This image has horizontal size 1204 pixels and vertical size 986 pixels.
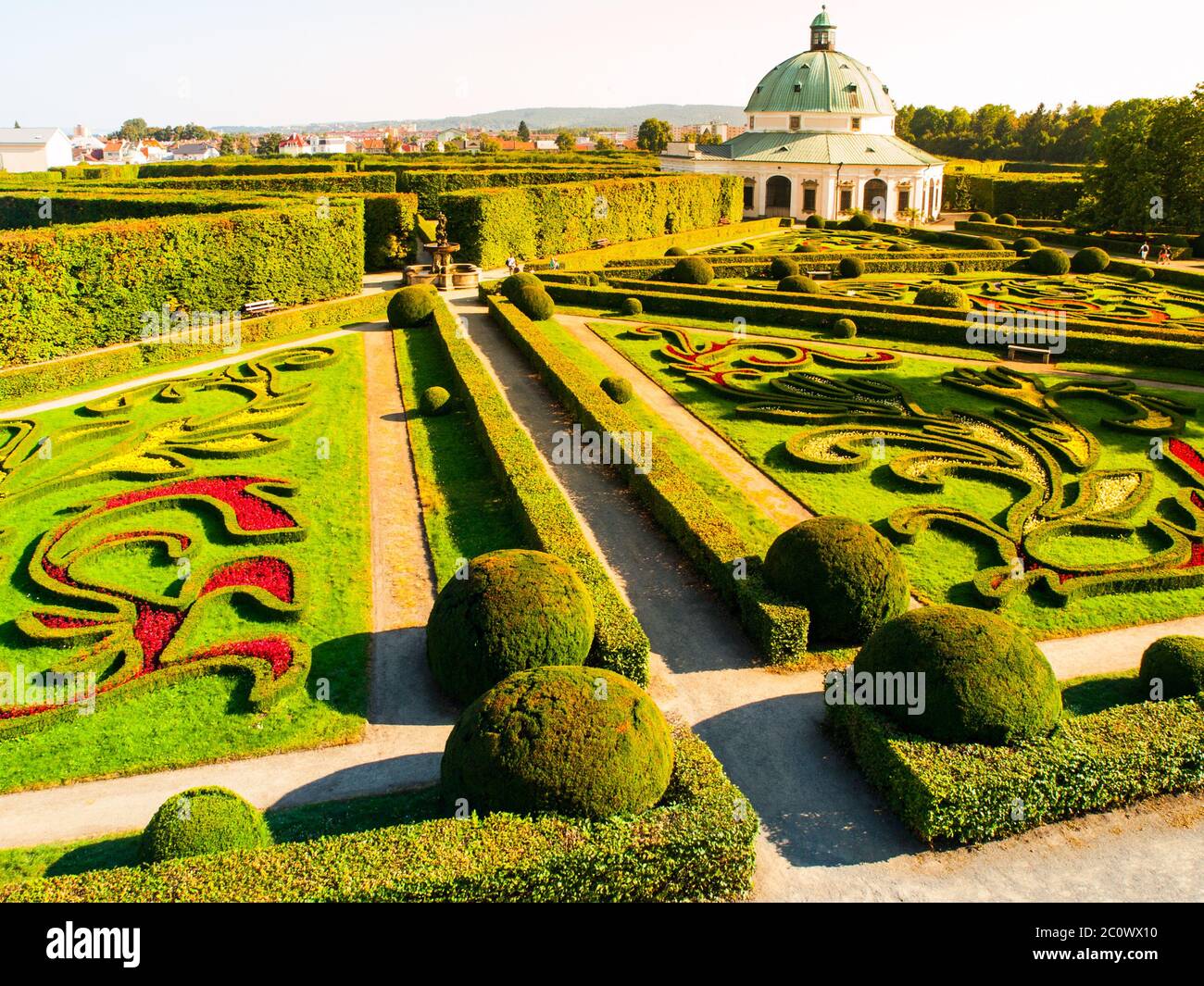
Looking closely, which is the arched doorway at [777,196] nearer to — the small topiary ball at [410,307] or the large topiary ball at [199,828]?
the small topiary ball at [410,307]

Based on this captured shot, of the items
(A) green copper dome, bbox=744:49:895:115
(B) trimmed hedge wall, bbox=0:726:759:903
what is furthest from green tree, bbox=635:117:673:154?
(B) trimmed hedge wall, bbox=0:726:759:903

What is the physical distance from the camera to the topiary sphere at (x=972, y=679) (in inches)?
397

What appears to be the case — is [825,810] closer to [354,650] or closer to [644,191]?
[354,650]

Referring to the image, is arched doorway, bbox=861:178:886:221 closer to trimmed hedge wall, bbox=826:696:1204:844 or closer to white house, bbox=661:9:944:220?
white house, bbox=661:9:944:220

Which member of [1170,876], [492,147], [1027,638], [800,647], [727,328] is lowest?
[1170,876]

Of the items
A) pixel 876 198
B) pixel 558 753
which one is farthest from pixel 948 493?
pixel 876 198

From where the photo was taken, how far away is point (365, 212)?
147 feet

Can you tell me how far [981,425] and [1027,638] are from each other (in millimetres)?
12717

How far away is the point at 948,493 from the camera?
18.5 metres

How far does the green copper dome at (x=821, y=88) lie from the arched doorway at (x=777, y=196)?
312 inches

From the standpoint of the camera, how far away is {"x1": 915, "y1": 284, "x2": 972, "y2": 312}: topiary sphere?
3553 cm

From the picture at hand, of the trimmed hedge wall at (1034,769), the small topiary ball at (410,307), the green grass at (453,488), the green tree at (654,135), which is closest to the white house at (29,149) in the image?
the green tree at (654,135)

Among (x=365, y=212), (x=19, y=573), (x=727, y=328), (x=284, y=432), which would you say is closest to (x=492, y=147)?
(x=365, y=212)

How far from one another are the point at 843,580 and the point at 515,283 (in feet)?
81.6
